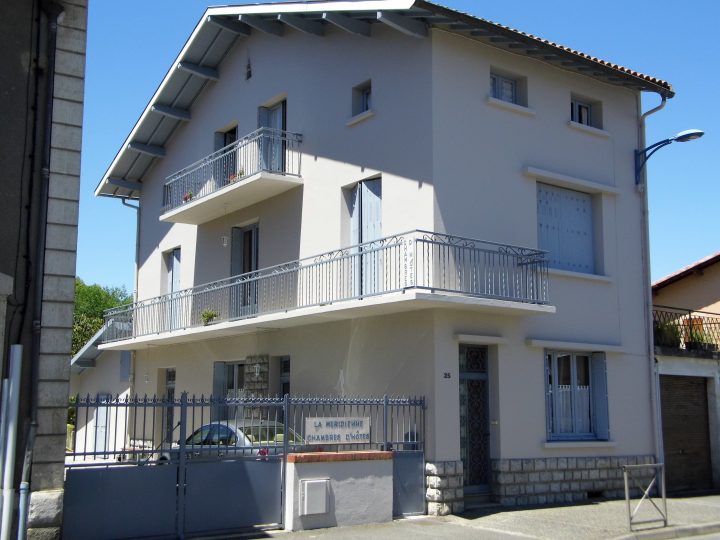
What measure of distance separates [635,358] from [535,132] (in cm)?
523

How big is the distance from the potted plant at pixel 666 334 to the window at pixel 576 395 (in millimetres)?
2538

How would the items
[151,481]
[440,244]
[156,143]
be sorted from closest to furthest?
[151,481], [440,244], [156,143]

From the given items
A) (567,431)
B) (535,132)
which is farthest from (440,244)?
(567,431)

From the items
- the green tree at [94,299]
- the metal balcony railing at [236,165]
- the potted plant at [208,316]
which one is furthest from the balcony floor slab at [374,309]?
the green tree at [94,299]

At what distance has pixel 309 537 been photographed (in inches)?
475

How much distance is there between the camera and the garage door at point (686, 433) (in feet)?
62.8

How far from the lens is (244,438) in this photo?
1305cm

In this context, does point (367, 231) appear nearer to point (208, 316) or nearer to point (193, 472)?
point (208, 316)

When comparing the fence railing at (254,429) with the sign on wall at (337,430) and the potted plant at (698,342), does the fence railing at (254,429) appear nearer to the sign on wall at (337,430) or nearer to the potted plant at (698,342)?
the sign on wall at (337,430)

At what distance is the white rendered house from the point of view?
15328 mm

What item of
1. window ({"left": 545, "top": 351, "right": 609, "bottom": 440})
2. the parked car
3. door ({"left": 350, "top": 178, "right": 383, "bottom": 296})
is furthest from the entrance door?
the parked car

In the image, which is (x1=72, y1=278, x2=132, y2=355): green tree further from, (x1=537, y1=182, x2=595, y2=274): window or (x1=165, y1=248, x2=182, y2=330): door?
(x1=537, y1=182, x2=595, y2=274): window

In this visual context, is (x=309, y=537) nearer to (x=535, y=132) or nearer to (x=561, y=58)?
(x=535, y=132)

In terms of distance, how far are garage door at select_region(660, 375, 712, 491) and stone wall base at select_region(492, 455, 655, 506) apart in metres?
1.76
